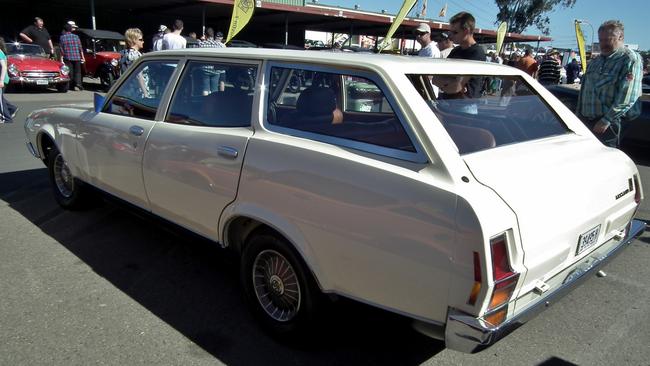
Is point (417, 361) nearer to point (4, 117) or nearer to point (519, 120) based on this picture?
point (519, 120)

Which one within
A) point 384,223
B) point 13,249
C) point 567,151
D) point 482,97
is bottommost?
point 13,249

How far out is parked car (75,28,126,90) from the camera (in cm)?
1585

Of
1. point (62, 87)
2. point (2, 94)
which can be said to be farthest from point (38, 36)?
point (2, 94)

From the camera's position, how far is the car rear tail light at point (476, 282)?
1.89 meters

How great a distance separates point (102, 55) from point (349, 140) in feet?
52.9

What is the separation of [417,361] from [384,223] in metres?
0.99

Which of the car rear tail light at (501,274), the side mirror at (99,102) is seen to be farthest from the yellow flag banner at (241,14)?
the car rear tail light at (501,274)

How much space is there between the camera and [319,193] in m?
2.33

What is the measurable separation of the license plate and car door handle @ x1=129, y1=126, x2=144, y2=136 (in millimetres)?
2838

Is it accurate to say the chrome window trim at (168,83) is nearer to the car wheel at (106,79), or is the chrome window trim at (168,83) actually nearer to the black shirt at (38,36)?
the car wheel at (106,79)

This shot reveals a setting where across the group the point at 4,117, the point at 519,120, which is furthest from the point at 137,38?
the point at 519,120

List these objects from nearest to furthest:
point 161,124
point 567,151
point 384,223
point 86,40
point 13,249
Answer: point 384,223 → point 567,151 → point 161,124 → point 13,249 → point 86,40

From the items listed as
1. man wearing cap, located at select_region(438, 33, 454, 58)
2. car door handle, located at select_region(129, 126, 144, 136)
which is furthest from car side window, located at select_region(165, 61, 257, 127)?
man wearing cap, located at select_region(438, 33, 454, 58)

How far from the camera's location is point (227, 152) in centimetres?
279
